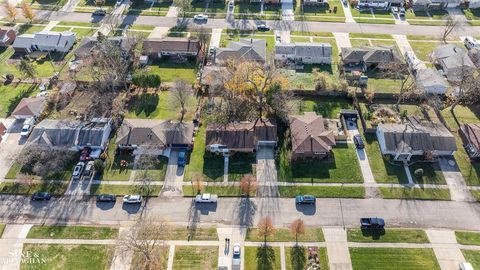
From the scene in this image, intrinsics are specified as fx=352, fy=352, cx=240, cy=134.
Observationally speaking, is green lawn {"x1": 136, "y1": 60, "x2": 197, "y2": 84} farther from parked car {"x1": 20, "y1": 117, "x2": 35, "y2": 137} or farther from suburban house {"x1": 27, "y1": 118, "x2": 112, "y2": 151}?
parked car {"x1": 20, "y1": 117, "x2": 35, "y2": 137}

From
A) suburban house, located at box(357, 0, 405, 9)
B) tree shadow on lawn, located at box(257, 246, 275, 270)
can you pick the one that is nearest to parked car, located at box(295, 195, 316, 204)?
tree shadow on lawn, located at box(257, 246, 275, 270)

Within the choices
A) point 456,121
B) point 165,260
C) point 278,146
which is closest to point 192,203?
point 165,260

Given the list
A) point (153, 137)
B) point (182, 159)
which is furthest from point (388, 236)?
point (153, 137)

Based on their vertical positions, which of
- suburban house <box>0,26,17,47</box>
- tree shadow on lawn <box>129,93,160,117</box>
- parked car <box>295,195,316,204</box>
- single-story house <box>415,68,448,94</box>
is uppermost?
suburban house <box>0,26,17,47</box>

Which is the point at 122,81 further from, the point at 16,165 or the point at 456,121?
the point at 456,121

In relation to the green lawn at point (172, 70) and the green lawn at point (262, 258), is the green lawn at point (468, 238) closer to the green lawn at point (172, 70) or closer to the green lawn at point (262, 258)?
the green lawn at point (262, 258)

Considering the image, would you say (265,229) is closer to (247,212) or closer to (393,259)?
(247,212)
